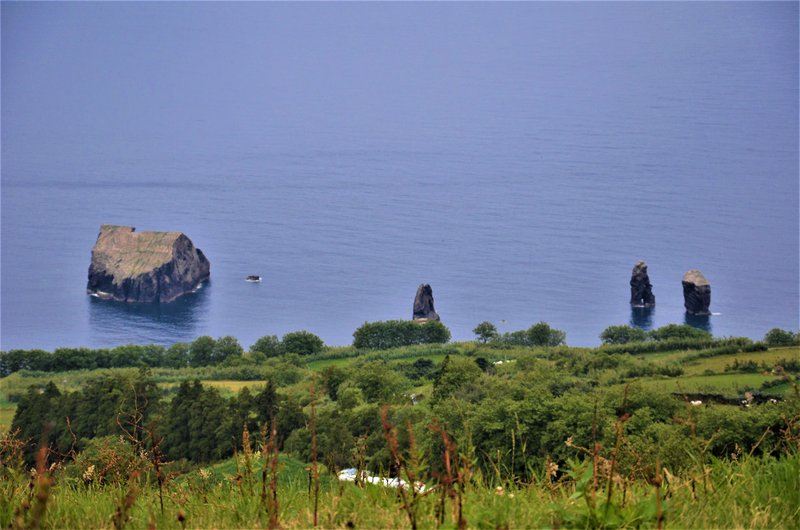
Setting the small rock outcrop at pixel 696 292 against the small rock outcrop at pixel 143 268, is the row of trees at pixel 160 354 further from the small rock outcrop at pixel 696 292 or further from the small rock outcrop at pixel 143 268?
the small rock outcrop at pixel 696 292

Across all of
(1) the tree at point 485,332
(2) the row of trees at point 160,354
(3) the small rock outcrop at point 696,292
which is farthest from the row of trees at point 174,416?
(3) the small rock outcrop at point 696,292

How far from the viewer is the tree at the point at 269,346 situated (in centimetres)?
5844

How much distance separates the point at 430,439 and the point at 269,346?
4416 centimetres

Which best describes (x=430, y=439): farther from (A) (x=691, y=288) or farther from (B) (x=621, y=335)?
(A) (x=691, y=288)

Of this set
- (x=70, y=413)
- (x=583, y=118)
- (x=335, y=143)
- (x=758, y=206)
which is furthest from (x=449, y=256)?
(x=583, y=118)

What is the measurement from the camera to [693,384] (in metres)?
36.3

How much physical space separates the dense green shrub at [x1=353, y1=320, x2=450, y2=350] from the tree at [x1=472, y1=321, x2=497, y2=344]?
1.96m

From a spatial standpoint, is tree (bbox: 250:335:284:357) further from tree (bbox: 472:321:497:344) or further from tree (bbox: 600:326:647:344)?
tree (bbox: 600:326:647:344)

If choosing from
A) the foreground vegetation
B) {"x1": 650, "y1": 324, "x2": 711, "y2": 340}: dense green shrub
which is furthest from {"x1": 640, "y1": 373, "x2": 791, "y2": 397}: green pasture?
{"x1": 650, "y1": 324, "x2": 711, "y2": 340}: dense green shrub

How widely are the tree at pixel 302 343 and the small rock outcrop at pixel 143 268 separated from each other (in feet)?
69.1

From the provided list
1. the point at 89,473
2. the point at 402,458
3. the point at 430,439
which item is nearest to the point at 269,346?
the point at 430,439

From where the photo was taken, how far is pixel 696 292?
63906 mm

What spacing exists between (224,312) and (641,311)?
29.6 meters

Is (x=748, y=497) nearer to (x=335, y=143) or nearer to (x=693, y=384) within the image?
(x=693, y=384)
